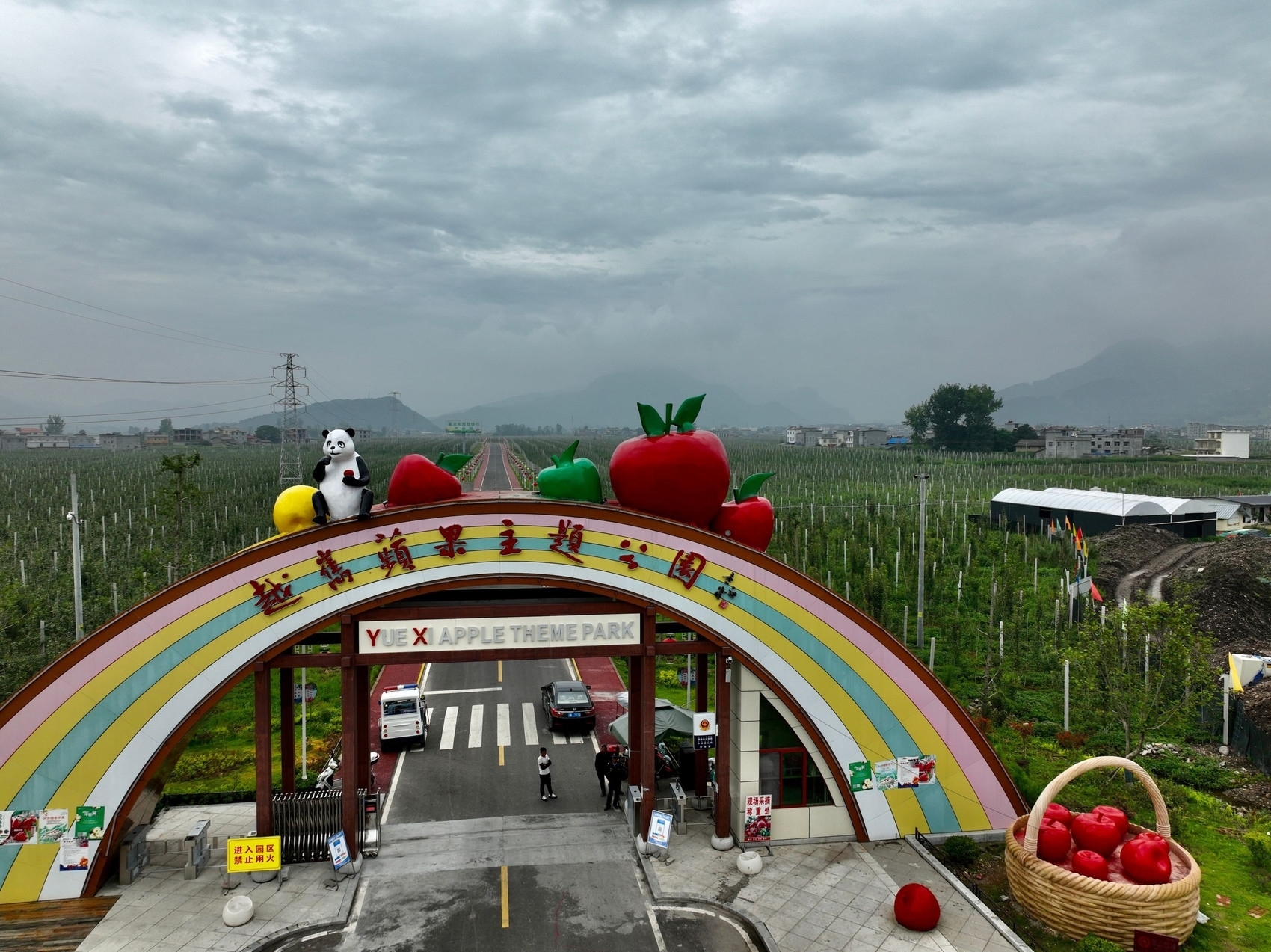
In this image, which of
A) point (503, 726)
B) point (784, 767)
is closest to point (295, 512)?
point (784, 767)

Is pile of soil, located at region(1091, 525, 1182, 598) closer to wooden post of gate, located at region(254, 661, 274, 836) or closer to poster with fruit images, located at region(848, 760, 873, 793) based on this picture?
poster with fruit images, located at region(848, 760, 873, 793)

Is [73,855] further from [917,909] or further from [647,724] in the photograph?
[917,909]

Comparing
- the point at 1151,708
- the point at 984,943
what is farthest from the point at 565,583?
the point at 1151,708

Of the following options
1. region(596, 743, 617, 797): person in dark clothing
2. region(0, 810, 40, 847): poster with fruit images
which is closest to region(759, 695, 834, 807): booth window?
region(596, 743, 617, 797): person in dark clothing

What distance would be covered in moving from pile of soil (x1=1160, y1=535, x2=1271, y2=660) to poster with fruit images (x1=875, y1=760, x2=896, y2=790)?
16.4 meters

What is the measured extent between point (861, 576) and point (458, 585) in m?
28.1

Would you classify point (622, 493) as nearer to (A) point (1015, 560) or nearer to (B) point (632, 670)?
(B) point (632, 670)

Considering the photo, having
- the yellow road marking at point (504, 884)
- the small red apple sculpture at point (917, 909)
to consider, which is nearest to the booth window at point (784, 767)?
the small red apple sculpture at point (917, 909)

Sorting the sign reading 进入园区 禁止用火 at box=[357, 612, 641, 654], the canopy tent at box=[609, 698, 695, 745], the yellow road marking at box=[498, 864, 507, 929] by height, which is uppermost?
the sign reading 进入园区 禁止用火 at box=[357, 612, 641, 654]

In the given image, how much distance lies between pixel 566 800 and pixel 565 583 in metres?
6.53

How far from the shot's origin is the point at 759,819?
15.7 m

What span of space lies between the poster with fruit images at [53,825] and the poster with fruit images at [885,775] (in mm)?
14427

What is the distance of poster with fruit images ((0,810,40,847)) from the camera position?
1345cm

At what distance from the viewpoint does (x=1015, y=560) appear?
1684 inches
